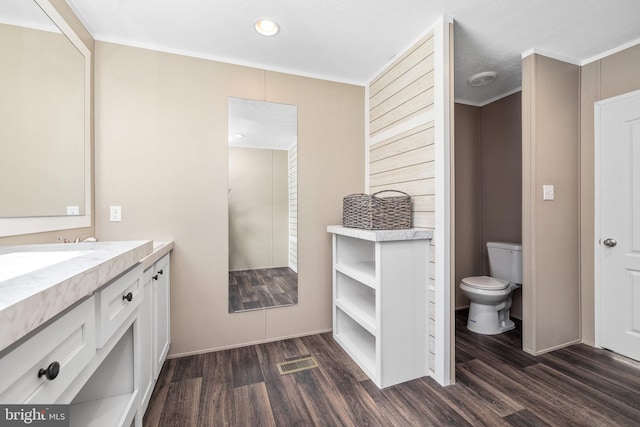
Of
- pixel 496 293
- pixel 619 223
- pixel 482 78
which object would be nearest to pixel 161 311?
pixel 496 293

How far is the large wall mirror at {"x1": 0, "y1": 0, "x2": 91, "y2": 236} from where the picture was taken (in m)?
1.21

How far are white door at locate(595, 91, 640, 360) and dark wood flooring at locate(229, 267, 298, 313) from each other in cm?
246

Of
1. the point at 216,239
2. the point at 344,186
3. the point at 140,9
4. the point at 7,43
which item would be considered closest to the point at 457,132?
the point at 344,186

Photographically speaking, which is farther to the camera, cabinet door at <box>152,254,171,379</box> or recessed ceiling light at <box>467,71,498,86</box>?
recessed ceiling light at <box>467,71,498,86</box>

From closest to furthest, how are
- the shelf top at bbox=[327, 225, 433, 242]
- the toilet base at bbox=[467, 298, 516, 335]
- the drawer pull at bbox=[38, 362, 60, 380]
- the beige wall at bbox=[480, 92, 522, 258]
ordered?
the drawer pull at bbox=[38, 362, 60, 380]
the shelf top at bbox=[327, 225, 433, 242]
the toilet base at bbox=[467, 298, 516, 335]
the beige wall at bbox=[480, 92, 522, 258]

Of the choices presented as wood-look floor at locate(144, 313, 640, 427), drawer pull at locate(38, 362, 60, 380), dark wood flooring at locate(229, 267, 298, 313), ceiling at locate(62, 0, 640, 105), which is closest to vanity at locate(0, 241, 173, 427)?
drawer pull at locate(38, 362, 60, 380)

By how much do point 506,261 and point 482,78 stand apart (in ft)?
5.75

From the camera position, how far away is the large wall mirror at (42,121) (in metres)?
1.21

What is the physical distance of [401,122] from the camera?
7.24 ft

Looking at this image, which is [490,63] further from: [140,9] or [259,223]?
[140,9]

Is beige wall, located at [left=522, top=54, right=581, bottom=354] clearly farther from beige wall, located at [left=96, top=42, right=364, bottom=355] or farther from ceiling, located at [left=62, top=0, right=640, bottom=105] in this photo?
beige wall, located at [left=96, top=42, right=364, bottom=355]

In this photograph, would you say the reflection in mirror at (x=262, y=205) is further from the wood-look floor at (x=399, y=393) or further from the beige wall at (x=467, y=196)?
the beige wall at (x=467, y=196)

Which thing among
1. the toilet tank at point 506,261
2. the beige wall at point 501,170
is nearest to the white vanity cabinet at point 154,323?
the toilet tank at point 506,261

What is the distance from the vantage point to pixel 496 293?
245cm
